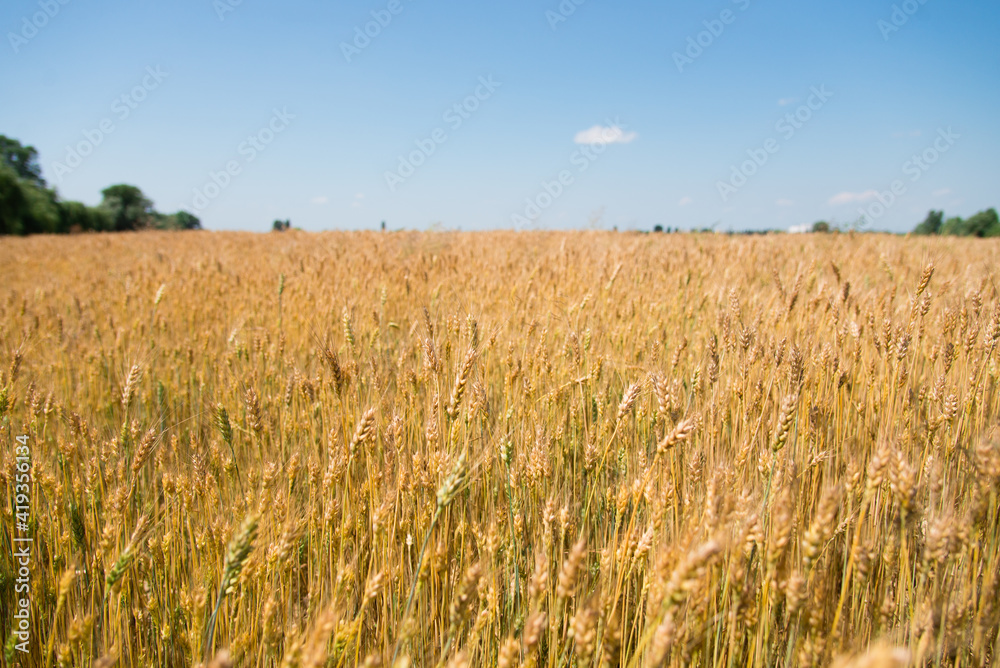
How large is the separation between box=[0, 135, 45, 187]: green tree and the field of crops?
44818 millimetres

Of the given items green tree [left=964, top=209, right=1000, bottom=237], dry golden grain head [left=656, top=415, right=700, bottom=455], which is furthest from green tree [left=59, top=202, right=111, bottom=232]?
green tree [left=964, top=209, right=1000, bottom=237]

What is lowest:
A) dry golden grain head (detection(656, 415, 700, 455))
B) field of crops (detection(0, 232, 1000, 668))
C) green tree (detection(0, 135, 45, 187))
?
field of crops (detection(0, 232, 1000, 668))

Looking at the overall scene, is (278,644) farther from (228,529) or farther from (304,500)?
(304,500)

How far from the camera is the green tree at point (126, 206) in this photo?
126 ft

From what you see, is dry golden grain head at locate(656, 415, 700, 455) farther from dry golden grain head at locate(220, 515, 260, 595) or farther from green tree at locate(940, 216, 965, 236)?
green tree at locate(940, 216, 965, 236)

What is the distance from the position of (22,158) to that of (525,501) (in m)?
49.3

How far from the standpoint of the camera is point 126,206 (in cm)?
4388

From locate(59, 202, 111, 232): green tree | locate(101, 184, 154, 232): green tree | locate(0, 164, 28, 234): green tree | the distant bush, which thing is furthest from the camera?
locate(101, 184, 154, 232): green tree

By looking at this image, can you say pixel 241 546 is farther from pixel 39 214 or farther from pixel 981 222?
pixel 39 214

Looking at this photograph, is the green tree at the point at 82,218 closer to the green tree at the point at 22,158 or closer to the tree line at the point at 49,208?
the tree line at the point at 49,208

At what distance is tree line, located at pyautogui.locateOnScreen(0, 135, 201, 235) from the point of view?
22.4 meters

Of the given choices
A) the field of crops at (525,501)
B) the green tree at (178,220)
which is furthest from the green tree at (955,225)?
the green tree at (178,220)

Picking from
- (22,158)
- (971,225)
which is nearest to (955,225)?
(971,225)

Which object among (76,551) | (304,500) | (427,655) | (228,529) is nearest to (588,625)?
(427,655)
